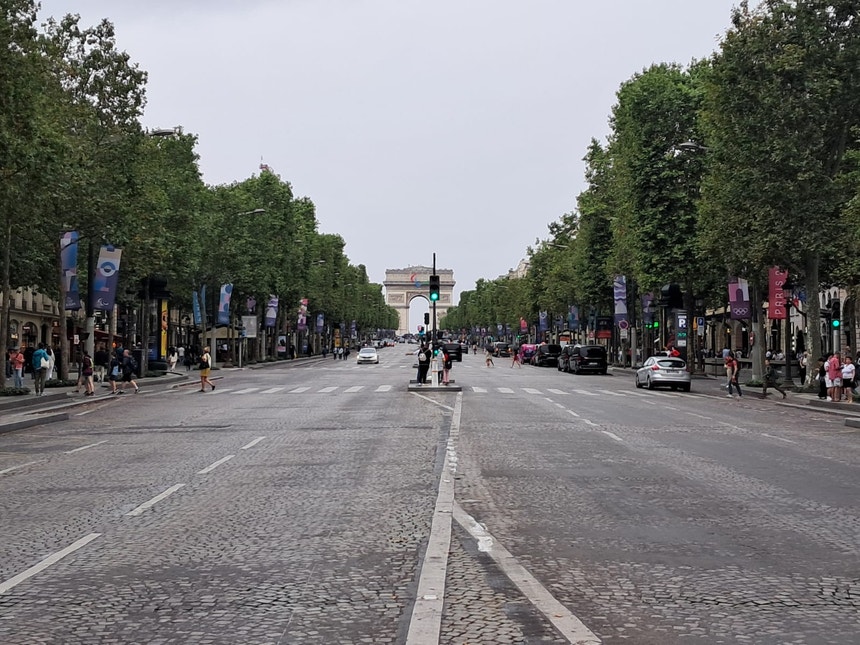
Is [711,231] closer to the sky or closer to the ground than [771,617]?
closer to the sky

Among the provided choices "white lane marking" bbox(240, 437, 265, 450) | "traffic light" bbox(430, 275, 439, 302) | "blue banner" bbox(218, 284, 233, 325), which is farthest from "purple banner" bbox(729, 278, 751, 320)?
"blue banner" bbox(218, 284, 233, 325)

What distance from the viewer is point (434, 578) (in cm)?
696

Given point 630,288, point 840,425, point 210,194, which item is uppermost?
point 210,194

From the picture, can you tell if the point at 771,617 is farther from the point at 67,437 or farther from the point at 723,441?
the point at 67,437

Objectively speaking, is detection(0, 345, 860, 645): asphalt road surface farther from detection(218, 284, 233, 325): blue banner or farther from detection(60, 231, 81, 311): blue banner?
detection(218, 284, 233, 325): blue banner

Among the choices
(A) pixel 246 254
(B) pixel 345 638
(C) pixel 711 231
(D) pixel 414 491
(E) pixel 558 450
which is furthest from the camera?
(A) pixel 246 254

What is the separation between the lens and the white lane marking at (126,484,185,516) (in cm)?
1029

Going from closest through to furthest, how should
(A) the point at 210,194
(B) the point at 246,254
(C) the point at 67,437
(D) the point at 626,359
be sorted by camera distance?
(C) the point at 67,437 → (A) the point at 210,194 → (B) the point at 246,254 → (D) the point at 626,359

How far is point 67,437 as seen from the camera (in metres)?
20.3

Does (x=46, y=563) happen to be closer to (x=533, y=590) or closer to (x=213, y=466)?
(x=533, y=590)

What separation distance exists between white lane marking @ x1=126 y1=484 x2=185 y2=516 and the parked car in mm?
33753

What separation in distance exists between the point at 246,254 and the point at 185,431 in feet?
160

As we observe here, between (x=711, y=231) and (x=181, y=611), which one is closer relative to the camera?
(x=181, y=611)

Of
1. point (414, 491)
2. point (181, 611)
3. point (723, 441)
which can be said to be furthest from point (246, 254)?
point (181, 611)
